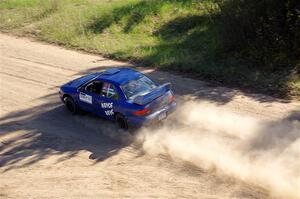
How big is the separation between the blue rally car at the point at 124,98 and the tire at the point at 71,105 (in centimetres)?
7

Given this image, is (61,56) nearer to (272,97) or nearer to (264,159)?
(272,97)

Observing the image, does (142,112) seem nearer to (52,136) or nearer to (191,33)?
(52,136)

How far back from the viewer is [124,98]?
13.2m

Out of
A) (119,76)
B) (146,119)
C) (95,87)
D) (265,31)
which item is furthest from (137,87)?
(265,31)

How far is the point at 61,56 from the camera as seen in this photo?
67.5 ft

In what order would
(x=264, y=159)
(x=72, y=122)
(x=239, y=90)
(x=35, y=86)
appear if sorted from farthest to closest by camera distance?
(x=35, y=86) < (x=239, y=90) < (x=72, y=122) < (x=264, y=159)

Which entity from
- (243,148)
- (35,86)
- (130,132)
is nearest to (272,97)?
(243,148)

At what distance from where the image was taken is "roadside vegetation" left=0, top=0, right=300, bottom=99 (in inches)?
683

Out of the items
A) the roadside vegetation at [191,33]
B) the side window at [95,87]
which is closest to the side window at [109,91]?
the side window at [95,87]

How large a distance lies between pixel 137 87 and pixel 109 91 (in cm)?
83

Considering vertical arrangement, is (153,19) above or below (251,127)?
above

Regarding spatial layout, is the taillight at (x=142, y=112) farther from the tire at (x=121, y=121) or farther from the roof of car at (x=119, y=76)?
the roof of car at (x=119, y=76)

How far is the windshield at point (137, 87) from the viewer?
13.4 meters

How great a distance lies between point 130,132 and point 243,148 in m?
3.25
